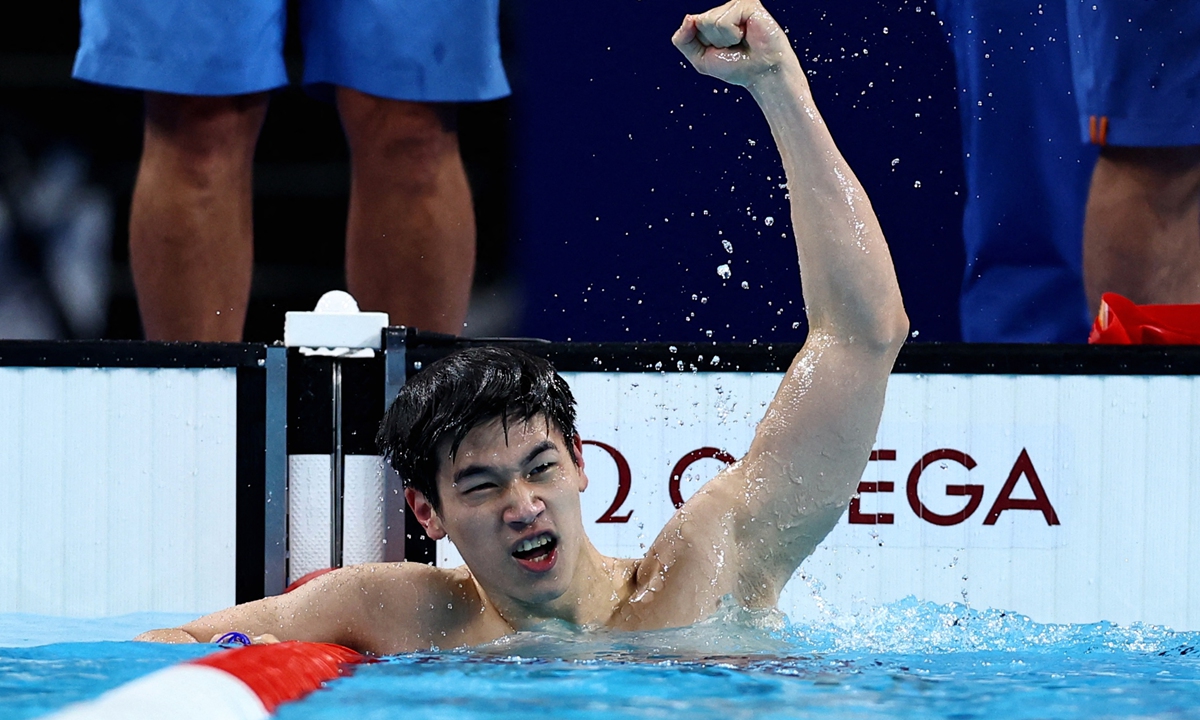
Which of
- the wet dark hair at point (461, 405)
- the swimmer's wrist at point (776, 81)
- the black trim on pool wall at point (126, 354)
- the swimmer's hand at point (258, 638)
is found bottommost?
the swimmer's hand at point (258, 638)

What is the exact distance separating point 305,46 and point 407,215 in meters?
0.56

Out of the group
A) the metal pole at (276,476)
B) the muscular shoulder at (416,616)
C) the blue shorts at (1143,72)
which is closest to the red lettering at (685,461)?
the metal pole at (276,476)

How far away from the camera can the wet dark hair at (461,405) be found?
1.96 metres

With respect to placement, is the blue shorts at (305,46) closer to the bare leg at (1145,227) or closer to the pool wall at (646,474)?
the pool wall at (646,474)

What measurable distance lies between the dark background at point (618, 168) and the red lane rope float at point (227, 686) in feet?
7.23

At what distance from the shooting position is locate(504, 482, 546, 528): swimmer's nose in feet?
6.21

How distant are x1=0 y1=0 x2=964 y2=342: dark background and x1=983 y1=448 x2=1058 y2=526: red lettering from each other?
3.36 feet

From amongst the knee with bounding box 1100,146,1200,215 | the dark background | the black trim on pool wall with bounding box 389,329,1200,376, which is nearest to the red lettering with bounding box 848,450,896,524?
the black trim on pool wall with bounding box 389,329,1200,376

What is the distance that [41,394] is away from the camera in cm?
308

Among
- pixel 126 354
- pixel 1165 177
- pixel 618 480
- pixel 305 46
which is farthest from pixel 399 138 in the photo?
pixel 1165 177

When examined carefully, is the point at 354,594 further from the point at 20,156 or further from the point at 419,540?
the point at 20,156

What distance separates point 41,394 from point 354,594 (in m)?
1.33

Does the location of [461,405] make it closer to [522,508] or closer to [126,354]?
[522,508]

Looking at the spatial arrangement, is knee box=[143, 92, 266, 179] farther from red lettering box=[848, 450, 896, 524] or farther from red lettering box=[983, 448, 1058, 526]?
red lettering box=[983, 448, 1058, 526]
